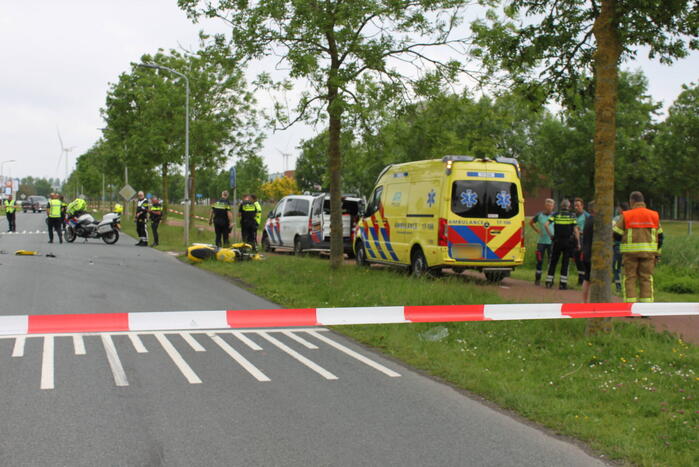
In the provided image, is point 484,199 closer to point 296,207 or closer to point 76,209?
point 296,207

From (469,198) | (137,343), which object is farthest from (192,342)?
(469,198)

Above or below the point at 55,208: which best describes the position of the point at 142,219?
below

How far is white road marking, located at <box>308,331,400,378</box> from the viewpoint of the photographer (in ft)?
24.1

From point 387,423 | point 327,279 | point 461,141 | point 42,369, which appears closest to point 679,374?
point 387,423

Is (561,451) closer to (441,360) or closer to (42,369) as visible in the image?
(441,360)

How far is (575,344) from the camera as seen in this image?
26.8ft

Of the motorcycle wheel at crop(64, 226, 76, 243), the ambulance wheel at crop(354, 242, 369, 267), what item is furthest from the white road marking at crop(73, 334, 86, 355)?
the motorcycle wheel at crop(64, 226, 76, 243)

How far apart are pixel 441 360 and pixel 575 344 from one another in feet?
4.97

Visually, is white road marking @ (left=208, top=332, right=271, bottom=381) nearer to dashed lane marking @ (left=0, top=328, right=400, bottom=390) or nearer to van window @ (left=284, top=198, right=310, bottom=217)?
dashed lane marking @ (left=0, top=328, right=400, bottom=390)

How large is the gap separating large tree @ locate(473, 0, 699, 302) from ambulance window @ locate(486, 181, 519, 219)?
447cm

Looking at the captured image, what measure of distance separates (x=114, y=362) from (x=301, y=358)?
1.83 meters

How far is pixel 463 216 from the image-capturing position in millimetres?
14422

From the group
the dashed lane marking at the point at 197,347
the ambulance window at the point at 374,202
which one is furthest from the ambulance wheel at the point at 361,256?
the dashed lane marking at the point at 197,347

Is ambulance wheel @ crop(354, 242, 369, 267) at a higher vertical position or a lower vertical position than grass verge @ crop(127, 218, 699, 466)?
higher
